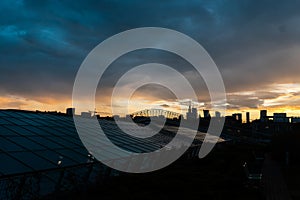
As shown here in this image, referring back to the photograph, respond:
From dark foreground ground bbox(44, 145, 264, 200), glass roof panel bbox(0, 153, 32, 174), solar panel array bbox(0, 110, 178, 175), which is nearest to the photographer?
glass roof panel bbox(0, 153, 32, 174)

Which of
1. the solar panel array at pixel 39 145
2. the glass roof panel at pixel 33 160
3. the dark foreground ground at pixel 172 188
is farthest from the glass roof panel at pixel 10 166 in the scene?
the dark foreground ground at pixel 172 188

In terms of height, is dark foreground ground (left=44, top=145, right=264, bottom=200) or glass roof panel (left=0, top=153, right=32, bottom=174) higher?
glass roof panel (left=0, top=153, right=32, bottom=174)

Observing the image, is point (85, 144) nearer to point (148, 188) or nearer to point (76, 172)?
point (76, 172)

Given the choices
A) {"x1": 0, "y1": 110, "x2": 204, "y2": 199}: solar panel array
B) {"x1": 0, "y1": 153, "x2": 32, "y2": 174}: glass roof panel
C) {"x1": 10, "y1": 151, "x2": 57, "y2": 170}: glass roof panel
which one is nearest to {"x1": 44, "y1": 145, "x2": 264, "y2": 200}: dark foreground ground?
{"x1": 0, "y1": 110, "x2": 204, "y2": 199}: solar panel array

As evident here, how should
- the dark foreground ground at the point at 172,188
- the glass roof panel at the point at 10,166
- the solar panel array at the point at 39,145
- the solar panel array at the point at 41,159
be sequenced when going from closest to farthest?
the glass roof panel at the point at 10,166
the solar panel array at the point at 41,159
the solar panel array at the point at 39,145
the dark foreground ground at the point at 172,188

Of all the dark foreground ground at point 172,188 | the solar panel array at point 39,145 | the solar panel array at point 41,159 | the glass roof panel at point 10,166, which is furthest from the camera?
the dark foreground ground at point 172,188

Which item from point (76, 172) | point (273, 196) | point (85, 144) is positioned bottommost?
point (273, 196)

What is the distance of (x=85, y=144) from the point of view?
2030 cm

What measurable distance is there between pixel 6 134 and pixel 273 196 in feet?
53.9

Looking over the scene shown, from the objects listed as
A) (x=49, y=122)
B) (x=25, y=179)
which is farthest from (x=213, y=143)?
(x=25, y=179)

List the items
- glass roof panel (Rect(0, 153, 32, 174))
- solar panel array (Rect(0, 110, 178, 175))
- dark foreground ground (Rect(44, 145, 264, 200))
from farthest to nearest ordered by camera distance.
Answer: dark foreground ground (Rect(44, 145, 264, 200))
solar panel array (Rect(0, 110, 178, 175))
glass roof panel (Rect(0, 153, 32, 174))

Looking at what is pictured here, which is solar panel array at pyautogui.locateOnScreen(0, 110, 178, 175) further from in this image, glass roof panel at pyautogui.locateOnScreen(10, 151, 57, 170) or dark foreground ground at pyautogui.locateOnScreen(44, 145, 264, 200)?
dark foreground ground at pyautogui.locateOnScreen(44, 145, 264, 200)

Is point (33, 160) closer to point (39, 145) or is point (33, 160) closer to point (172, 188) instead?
point (39, 145)

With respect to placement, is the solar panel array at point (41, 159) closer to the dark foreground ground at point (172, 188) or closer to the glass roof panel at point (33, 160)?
the glass roof panel at point (33, 160)
